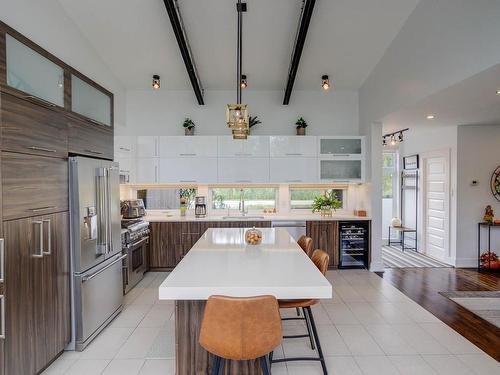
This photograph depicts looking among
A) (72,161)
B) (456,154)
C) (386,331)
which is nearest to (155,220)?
(72,161)

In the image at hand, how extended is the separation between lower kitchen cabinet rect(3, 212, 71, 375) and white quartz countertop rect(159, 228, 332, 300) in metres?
1.05

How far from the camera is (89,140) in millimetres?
2906

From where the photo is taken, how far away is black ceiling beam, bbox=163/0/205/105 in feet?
11.4

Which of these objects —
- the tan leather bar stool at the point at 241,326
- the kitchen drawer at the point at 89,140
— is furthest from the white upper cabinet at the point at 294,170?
the tan leather bar stool at the point at 241,326

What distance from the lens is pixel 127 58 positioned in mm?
4621

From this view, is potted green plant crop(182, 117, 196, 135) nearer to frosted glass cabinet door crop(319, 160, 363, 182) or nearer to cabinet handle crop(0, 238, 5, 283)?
frosted glass cabinet door crop(319, 160, 363, 182)

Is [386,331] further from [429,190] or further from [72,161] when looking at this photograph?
[429,190]

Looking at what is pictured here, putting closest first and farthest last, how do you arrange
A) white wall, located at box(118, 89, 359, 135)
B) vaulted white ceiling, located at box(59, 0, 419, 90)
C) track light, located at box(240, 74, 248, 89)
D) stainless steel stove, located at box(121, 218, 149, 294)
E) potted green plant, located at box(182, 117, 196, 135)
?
1. vaulted white ceiling, located at box(59, 0, 419, 90)
2. stainless steel stove, located at box(121, 218, 149, 294)
3. track light, located at box(240, 74, 248, 89)
4. potted green plant, located at box(182, 117, 196, 135)
5. white wall, located at box(118, 89, 359, 135)

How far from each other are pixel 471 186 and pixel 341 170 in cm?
238

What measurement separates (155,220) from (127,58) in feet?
8.53

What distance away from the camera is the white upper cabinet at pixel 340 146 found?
522 centimetres

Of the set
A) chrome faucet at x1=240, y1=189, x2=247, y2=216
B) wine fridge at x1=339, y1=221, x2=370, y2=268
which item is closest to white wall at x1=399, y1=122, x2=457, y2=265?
wine fridge at x1=339, y1=221, x2=370, y2=268

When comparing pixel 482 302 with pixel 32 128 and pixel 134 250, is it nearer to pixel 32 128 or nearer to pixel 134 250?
pixel 134 250

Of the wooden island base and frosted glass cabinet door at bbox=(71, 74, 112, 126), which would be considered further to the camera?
frosted glass cabinet door at bbox=(71, 74, 112, 126)
